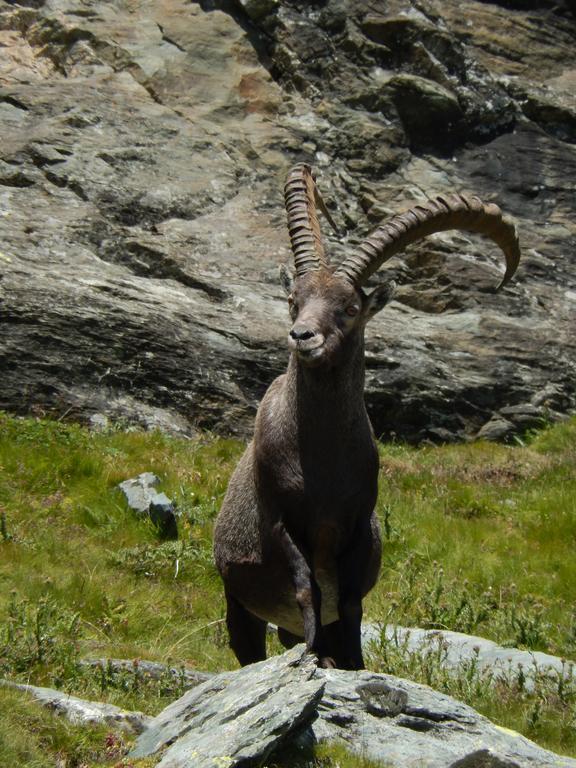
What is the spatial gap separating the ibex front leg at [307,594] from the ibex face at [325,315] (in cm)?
119

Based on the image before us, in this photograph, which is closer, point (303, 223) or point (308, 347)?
point (308, 347)

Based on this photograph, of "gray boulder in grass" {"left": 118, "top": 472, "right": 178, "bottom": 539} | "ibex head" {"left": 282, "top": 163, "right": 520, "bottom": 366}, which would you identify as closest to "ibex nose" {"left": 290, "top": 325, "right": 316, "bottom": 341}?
"ibex head" {"left": 282, "top": 163, "right": 520, "bottom": 366}

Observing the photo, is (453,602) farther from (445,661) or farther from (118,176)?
(118,176)

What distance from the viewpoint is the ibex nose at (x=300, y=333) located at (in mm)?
7121

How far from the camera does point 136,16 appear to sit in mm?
19297

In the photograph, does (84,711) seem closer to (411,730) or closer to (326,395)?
(411,730)

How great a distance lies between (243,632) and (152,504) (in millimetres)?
2917

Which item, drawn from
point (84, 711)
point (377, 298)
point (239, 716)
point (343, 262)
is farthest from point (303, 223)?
point (239, 716)

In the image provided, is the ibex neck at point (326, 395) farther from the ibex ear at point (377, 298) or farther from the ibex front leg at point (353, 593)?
the ibex front leg at point (353, 593)

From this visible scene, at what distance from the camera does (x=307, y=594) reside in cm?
686

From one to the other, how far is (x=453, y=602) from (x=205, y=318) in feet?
20.9

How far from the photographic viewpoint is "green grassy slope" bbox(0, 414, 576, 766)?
22.9 ft

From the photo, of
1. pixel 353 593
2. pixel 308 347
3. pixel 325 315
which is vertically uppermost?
pixel 325 315

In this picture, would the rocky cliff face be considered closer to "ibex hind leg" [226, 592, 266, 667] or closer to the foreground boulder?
"ibex hind leg" [226, 592, 266, 667]
